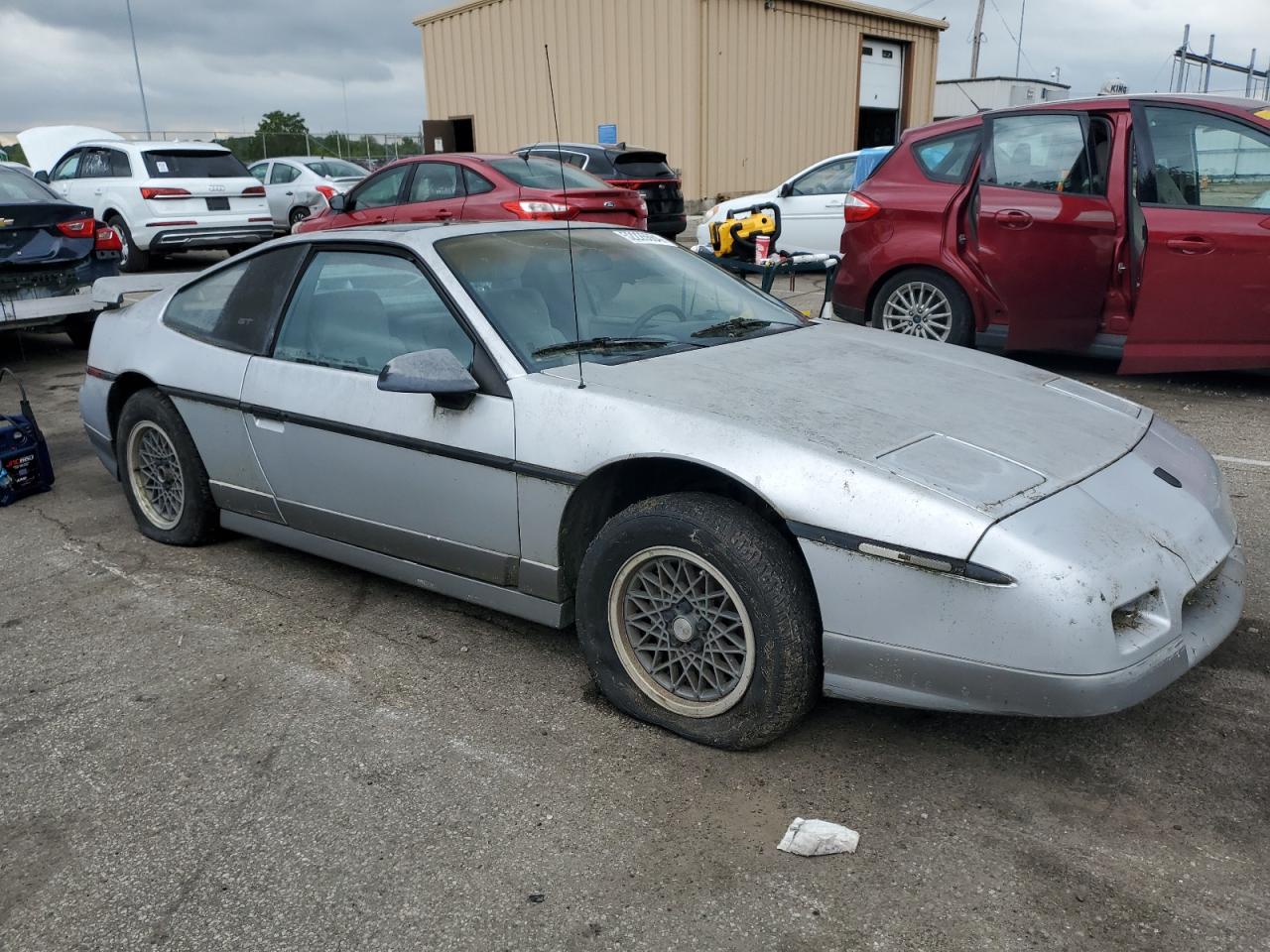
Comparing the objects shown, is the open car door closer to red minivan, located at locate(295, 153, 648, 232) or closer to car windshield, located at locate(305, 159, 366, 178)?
red minivan, located at locate(295, 153, 648, 232)

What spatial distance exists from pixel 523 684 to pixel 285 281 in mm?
1816

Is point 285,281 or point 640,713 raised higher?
point 285,281

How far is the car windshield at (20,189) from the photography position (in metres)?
8.12

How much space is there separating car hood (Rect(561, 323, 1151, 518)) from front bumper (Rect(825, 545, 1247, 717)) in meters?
0.38

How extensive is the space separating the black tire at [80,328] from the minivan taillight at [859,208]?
19.5ft

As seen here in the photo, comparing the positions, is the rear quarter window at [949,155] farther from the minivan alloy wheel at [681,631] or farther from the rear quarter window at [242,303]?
the minivan alloy wheel at [681,631]

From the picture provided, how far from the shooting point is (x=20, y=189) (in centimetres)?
829

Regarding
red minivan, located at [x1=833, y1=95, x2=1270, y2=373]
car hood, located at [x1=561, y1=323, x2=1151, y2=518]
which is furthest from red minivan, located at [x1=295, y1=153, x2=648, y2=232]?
car hood, located at [x1=561, y1=323, x2=1151, y2=518]

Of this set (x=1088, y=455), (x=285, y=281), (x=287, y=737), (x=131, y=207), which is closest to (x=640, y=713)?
(x=287, y=737)

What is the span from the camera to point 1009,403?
3102 mm

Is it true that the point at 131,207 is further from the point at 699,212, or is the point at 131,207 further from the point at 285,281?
the point at 285,281

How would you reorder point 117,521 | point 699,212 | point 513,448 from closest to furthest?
1. point 513,448
2. point 117,521
3. point 699,212

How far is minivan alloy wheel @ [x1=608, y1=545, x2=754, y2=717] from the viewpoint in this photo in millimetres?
2691

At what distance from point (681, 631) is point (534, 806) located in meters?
0.58
